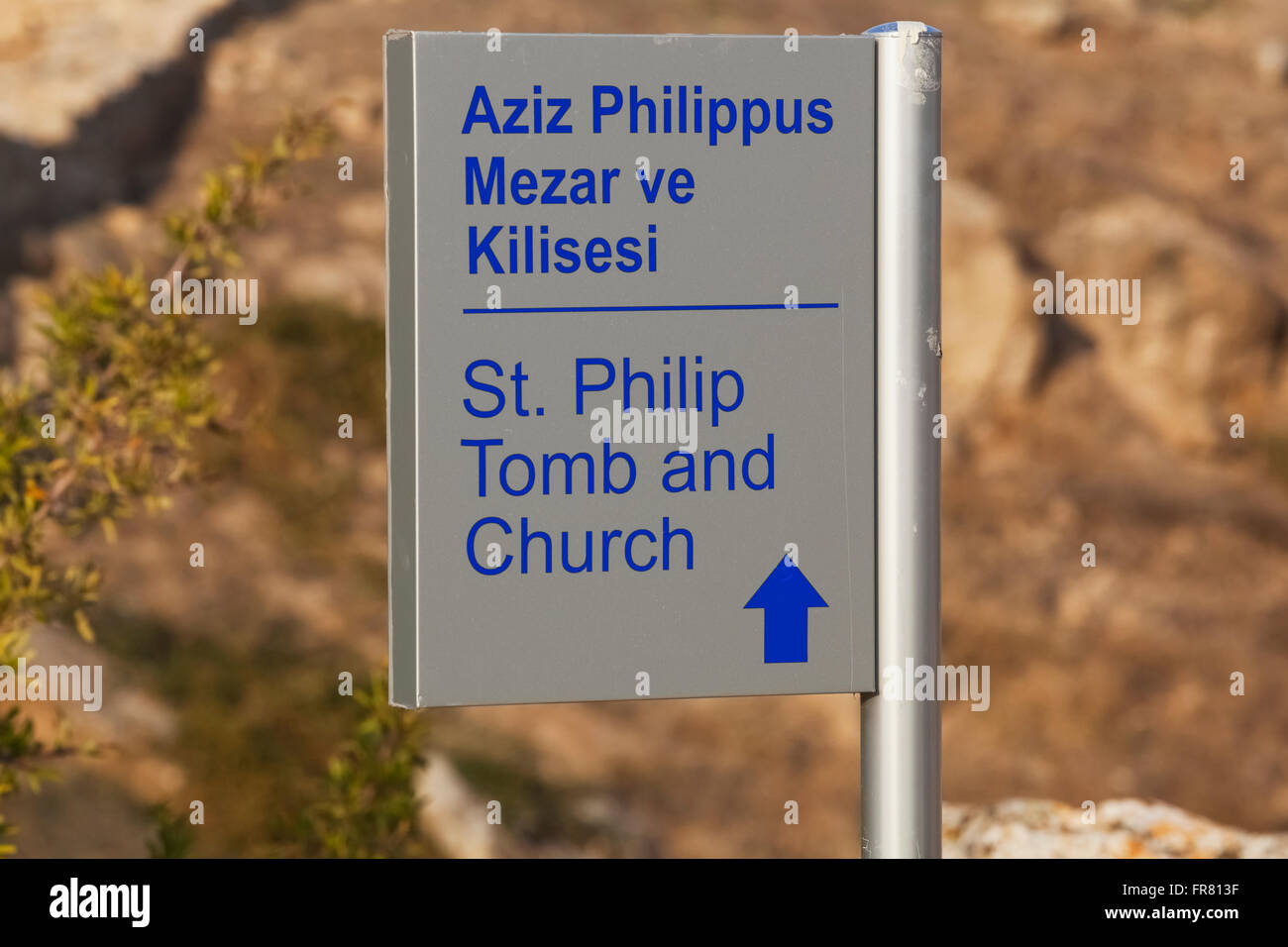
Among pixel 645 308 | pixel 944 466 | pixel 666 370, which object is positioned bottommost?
pixel 666 370

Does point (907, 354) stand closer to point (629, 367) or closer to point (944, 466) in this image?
point (629, 367)

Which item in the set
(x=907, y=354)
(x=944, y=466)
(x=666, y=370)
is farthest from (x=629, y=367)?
(x=944, y=466)

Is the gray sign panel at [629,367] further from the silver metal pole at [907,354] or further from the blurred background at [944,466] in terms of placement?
the blurred background at [944,466]

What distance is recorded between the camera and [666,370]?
3033mm

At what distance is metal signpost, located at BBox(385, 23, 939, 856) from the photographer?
296 centimetres

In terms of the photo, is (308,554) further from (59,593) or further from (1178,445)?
(1178,445)

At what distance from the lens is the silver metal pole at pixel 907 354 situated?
10.2ft

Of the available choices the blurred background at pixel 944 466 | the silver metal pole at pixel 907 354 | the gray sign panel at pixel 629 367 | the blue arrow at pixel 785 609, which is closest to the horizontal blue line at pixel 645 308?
the gray sign panel at pixel 629 367

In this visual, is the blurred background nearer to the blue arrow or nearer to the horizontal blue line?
the blue arrow

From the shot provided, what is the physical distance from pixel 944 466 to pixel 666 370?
436 inches

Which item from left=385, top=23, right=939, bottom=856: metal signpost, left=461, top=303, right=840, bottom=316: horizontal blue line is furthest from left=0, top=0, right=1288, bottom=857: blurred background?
left=461, top=303, right=840, bottom=316: horizontal blue line

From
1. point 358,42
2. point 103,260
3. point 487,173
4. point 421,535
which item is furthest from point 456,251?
point 358,42

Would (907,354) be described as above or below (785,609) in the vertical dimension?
above

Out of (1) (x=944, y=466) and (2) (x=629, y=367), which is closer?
(2) (x=629, y=367)
